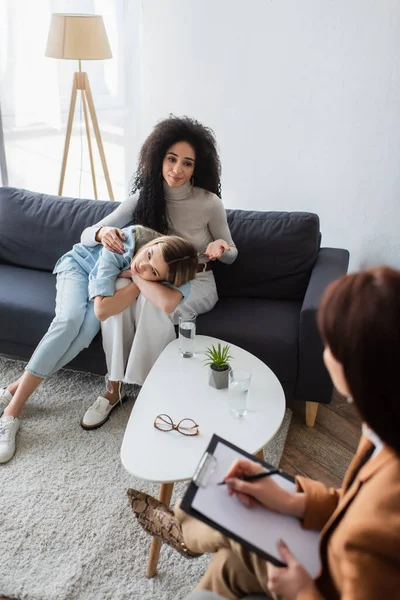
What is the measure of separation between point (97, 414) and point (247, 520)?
1.17 metres

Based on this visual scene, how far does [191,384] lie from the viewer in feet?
5.77

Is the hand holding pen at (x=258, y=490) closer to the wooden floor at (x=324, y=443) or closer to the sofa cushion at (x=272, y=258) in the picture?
the wooden floor at (x=324, y=443)

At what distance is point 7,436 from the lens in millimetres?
2014

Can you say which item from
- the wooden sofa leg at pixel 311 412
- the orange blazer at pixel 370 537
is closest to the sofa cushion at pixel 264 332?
the wooden sofa leg at pixel 311 412

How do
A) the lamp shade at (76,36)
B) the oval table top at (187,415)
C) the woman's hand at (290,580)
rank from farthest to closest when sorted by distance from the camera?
the lamp shade at (76,36)
the oval table top at (187,415)
the woman's hand at (290,580)

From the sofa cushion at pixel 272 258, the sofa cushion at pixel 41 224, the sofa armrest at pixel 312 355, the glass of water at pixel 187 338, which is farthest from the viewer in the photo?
the sofa cushion at pixel 41 224

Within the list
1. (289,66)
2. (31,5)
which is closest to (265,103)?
(289,66)

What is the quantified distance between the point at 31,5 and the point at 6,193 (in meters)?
1.66

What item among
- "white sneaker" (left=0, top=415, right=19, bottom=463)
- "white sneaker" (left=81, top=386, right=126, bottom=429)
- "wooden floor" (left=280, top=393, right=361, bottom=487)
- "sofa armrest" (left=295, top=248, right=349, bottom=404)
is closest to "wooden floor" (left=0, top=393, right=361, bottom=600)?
"wooden floor" (left=280, top=393, right=361, bottom=487)

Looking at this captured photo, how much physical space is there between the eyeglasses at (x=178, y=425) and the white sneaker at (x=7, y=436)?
701mm

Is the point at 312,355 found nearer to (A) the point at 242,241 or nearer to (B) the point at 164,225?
(A) the point at 242,241

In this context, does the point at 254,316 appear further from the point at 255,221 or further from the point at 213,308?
the point at 255,221

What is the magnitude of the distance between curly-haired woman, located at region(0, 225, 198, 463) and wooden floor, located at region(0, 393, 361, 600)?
70 centimetres

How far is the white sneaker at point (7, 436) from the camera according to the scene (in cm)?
196
